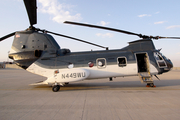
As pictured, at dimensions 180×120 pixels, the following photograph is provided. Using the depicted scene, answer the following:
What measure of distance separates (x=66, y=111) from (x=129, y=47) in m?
7.01

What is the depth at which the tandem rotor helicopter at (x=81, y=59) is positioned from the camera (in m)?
8.28

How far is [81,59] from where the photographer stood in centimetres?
852

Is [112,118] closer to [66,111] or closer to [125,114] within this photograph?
[125,114]

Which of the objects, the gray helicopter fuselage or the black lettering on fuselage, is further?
the gray helicopter fuselage

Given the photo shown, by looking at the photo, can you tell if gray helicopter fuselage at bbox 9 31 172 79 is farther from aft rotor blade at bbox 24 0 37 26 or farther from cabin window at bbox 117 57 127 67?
aft rotor blade at bbox 24 0 37 26

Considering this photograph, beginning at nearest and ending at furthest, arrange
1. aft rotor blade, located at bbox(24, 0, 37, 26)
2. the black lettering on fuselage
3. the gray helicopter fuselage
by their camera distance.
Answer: aft rotor blade, located at bbox(24, 0, 37, 26)
the black lettering on fuselage
the gray helicopter fuselage

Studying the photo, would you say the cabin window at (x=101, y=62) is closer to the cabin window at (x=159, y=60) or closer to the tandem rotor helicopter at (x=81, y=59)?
the tandem rotor helicopter at (x=81, y=59)

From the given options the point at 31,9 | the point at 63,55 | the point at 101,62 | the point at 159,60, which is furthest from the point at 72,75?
the point at 159,60

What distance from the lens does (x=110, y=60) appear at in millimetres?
8406

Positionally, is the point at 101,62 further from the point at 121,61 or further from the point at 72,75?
the point at 72,75

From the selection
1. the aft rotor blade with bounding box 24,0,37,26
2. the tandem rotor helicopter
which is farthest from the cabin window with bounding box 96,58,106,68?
the aft rotor blade with bounding box 24,0,37,26

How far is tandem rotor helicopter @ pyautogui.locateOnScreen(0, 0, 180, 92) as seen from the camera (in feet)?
27.2

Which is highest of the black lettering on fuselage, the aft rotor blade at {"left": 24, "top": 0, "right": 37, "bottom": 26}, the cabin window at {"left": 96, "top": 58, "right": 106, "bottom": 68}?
the aft rotor blade at {"left": 24, "top": 0, "right": 37, "bottom": 26}

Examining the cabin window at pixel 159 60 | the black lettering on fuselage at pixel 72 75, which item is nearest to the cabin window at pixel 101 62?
the black lettering on fuselage at pixel 72 75
